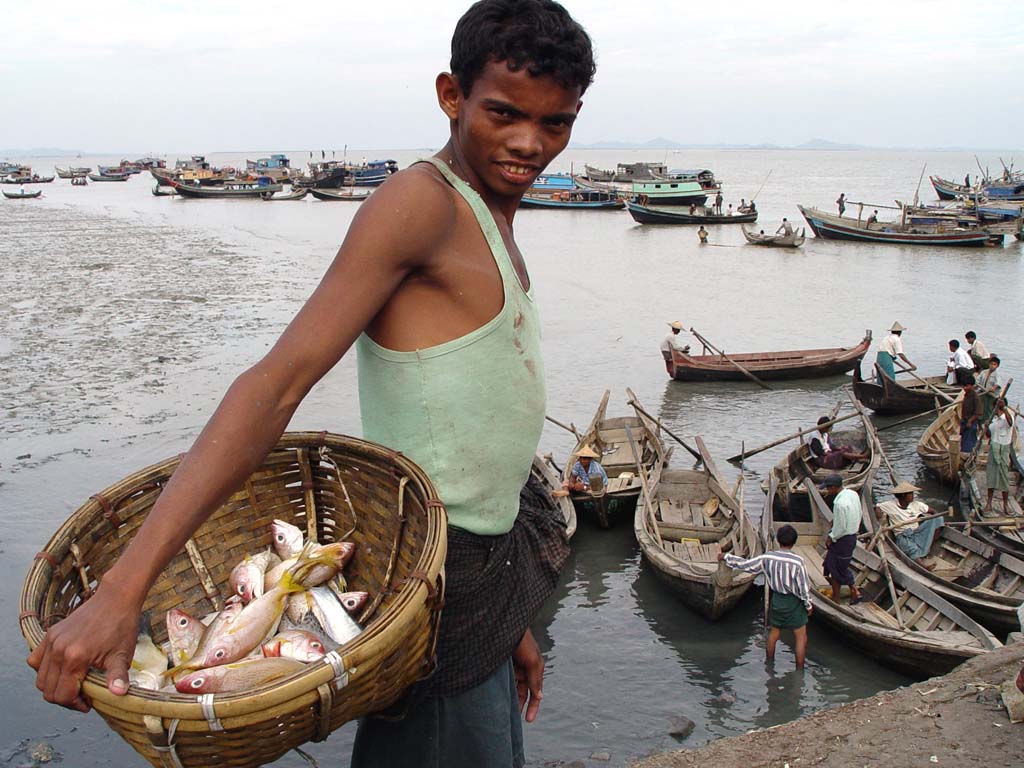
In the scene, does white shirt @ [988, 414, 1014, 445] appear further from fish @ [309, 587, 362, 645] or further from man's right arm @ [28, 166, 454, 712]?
man's right arm @ [28, 166, 454, 712]

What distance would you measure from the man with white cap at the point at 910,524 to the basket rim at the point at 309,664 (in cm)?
822

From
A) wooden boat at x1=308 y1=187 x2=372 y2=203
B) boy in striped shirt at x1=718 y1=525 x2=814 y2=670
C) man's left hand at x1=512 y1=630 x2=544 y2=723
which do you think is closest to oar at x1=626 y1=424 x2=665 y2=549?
boy in striped shirt at x1=718 y1=525 x2=814 y2=670

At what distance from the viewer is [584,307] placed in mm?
24141

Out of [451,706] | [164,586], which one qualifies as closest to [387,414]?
[451,706]

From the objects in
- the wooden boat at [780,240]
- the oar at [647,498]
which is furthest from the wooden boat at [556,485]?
the wooden boat at [780,240]

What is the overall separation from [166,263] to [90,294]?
21.7 ft

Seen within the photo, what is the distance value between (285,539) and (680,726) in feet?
19.2

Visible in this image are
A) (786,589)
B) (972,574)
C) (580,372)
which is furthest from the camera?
(580,372)

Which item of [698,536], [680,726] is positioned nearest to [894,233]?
[698,536]

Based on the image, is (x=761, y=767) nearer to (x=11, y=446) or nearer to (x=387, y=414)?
(x=387, y=414)

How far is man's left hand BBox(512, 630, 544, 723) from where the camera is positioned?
6.48 ft

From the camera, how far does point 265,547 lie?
6.55 ft

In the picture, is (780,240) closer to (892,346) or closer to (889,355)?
(892,346)

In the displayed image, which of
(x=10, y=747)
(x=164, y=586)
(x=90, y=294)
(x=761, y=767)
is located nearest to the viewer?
(x=164, y=586)
